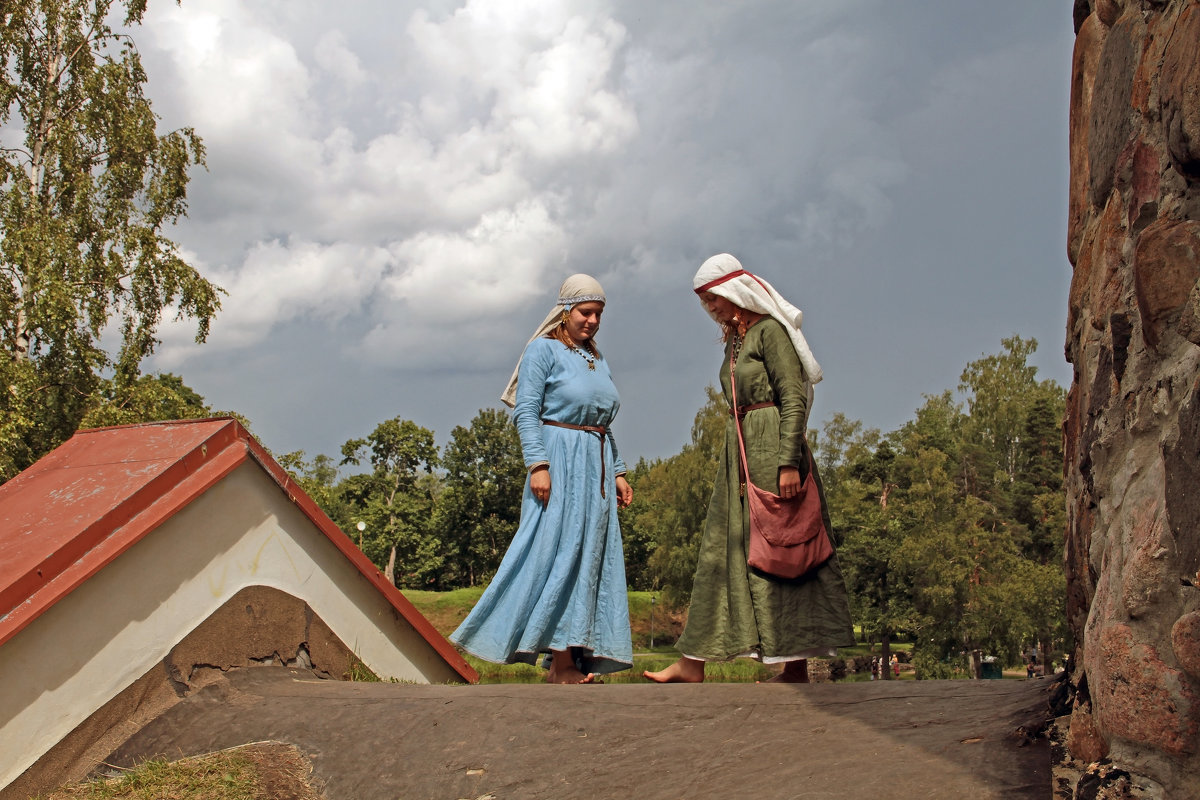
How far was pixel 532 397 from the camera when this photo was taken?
17.6 ft

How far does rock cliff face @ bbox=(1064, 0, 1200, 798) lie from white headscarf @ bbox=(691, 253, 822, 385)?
236cm

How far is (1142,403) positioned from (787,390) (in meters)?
2.76

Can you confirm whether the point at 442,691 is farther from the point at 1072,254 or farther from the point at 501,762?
the point at 1072,254

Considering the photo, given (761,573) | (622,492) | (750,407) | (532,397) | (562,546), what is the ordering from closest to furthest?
(761,573), (750,407), (562,546), (532,397), (622,492)

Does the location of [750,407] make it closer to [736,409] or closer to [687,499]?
[736,409]

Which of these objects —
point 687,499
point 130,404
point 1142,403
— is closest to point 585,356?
point 1142,403

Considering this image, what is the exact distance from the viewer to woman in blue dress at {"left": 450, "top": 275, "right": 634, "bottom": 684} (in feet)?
16.6

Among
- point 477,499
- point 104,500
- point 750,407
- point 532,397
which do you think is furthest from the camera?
point 477,499

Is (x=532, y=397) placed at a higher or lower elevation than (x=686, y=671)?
higher

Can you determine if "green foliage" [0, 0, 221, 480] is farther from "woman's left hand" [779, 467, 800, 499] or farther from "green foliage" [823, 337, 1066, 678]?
"green foliage" [823, 337, 1066, 678]

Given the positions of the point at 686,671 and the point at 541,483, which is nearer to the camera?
the point at 686,671

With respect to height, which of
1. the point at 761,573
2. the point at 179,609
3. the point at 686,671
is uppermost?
the point at 761,573

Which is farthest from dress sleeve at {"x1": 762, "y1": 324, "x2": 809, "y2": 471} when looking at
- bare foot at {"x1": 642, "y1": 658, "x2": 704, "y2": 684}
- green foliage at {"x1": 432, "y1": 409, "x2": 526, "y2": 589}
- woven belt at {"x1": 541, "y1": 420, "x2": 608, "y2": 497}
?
green foliage at {"x1": 432, "y1": 409, "x2": 526, "y2": 589}

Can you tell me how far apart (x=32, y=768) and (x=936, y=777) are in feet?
9.35
